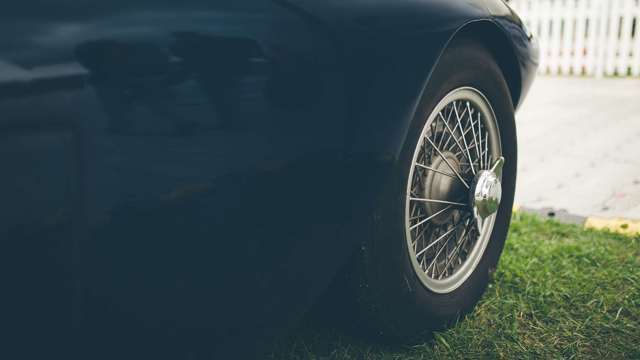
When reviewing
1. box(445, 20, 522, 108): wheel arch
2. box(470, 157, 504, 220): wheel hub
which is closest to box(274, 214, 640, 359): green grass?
box(470, 157, 504, 220): wheel hub

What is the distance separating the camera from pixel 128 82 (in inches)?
46.4

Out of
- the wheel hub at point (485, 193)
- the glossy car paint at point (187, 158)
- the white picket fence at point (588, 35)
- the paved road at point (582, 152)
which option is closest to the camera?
the glossy car paint at point (187, 158)

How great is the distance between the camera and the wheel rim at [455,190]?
216 centimetres

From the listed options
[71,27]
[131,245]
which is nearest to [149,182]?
[131,245]

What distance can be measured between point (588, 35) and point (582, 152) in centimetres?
553

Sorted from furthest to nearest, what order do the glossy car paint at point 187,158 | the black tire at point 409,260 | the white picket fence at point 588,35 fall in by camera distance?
the white picket fence at point 588,35 → the black tire at point 409,260 → the glossy car paint at point 187,158

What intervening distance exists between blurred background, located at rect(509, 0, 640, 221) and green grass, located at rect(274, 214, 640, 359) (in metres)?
0.69

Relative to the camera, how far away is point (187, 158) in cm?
127

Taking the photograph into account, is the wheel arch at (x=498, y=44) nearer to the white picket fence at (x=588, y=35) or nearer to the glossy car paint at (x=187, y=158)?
the glossy car paint at (x=187, y=158)

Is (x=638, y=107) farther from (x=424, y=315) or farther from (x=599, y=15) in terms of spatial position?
(x=424, y=315)

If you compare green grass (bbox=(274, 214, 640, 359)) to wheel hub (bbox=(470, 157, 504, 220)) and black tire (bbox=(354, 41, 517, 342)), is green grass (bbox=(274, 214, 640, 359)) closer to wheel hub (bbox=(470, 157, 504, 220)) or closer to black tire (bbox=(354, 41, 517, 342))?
black tire (bbox=(354, 41, 517, 342))

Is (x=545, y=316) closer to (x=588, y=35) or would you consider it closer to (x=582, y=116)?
(x=582, y=116)

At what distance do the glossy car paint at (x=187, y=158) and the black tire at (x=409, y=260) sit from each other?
0.31 ft

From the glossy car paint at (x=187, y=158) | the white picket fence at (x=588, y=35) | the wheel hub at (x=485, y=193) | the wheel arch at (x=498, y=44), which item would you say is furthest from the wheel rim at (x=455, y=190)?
the white picket fence at (x=588, y=35)
